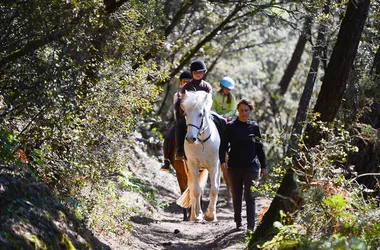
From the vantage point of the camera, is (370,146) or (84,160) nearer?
(84,160)

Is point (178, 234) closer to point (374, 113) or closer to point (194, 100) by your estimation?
point (194, 100)

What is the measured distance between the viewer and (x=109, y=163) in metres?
11.9

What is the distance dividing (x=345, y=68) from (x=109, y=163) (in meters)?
4.22

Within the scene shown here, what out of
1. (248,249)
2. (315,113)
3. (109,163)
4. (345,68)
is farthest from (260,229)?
(109,163)

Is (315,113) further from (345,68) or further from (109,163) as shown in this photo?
(109,163)

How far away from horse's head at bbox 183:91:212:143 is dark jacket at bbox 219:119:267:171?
1179mm

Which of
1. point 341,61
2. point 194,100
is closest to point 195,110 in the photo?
point 194,100

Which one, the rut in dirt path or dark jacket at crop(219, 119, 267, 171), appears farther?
dark jacket at crop(219, 119, 267, 171)

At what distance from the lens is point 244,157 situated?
12.3 meters

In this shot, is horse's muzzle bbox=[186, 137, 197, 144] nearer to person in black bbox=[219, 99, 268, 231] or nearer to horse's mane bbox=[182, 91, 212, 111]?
horse's mane bbox=[182, 91, 212, 111]

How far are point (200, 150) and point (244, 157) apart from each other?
2240 millimetres

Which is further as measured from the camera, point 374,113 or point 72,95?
point 374,113

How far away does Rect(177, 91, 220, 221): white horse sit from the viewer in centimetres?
1382

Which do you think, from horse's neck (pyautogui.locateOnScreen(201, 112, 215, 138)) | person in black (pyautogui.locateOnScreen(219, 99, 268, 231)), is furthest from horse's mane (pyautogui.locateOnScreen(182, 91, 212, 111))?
person in black (pyautogui.locateOnScreen(219, 99, 268, 231))
